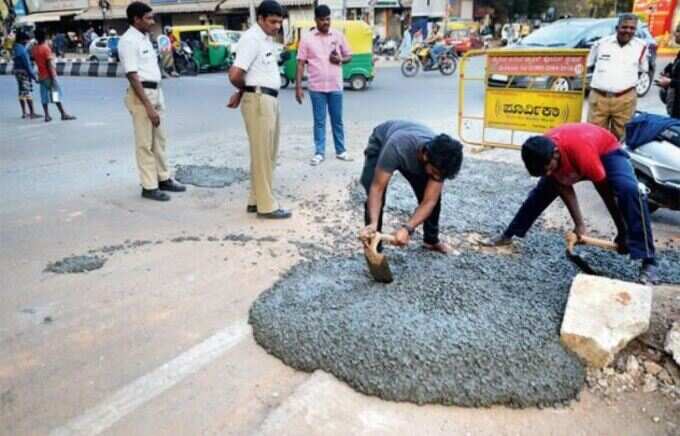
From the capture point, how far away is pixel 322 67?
19.7ft

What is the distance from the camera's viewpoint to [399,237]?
2.89 metres

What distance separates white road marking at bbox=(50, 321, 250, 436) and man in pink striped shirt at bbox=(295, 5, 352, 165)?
373cm

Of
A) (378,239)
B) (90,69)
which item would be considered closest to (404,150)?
(378,239)

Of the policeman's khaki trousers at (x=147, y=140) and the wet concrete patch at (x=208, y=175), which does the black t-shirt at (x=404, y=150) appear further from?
the wet concrete patch at (x=208, y=175)

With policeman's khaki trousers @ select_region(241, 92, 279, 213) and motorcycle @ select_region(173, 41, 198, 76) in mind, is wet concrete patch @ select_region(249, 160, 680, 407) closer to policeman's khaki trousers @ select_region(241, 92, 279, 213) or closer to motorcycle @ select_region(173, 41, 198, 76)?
policeman's khaki trousers @ select_region(241, 92, 279, 213)

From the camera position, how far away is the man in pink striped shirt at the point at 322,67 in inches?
237

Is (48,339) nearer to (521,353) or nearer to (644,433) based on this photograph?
(521,353)

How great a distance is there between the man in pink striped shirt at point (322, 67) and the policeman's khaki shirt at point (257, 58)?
178cm

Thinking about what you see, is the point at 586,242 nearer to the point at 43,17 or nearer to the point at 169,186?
the point at 169,186

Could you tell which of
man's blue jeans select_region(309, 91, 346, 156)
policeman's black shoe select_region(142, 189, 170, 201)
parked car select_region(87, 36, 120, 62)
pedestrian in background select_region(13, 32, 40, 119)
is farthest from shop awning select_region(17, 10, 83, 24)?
policeman's black shoe select_region(142, 189, 170, 201)

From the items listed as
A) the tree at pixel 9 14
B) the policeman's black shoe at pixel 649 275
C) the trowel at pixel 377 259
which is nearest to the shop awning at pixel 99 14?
the tree at pixel 9 14

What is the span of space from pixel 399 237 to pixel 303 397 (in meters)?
1.01

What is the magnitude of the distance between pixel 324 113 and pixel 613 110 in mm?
2979

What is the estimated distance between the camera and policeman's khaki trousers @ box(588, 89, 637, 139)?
514 cm
